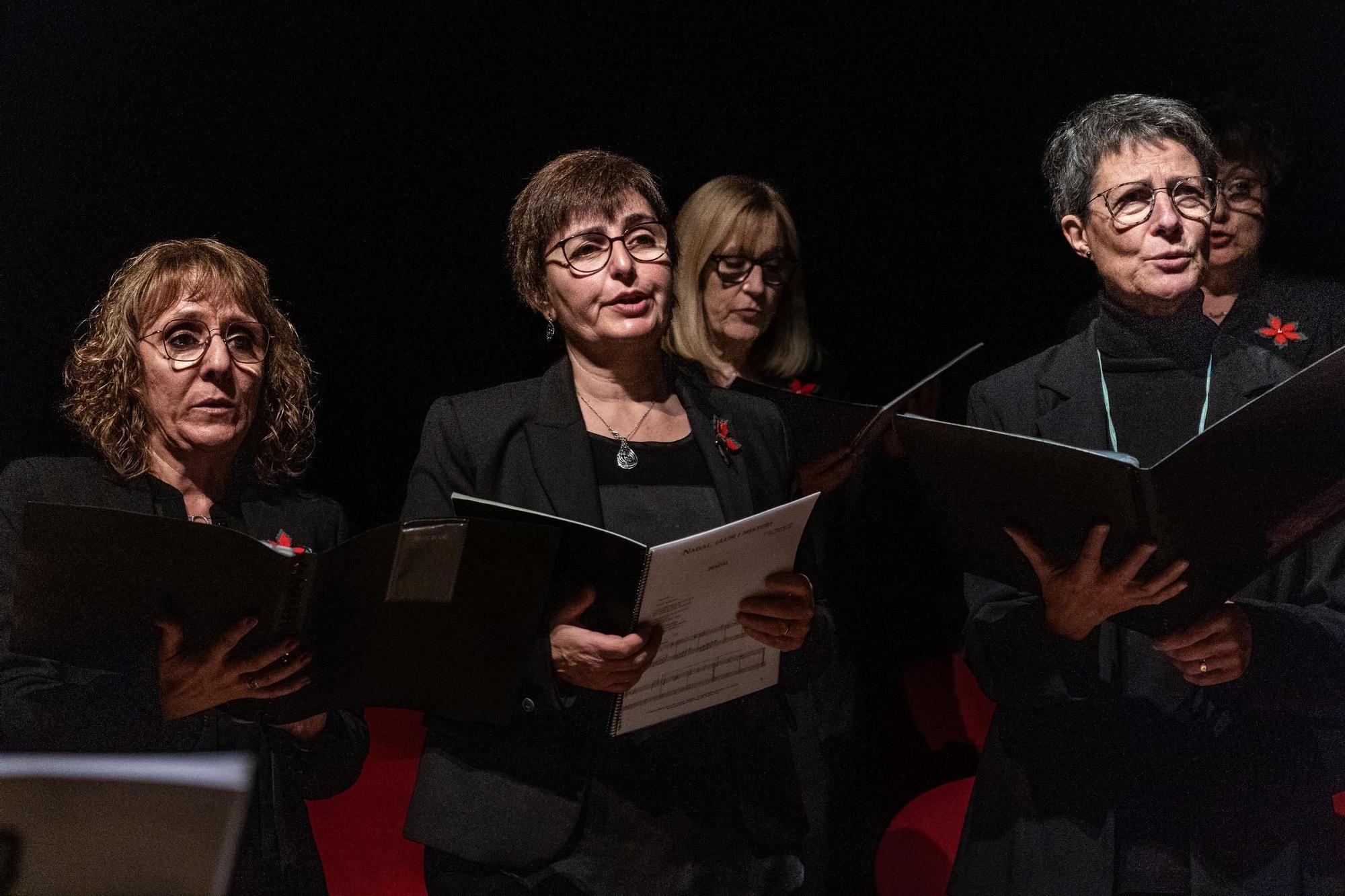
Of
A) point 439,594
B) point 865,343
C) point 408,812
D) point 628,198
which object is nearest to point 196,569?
point 439,594

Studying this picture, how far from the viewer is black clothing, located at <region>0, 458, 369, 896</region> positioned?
1649 millimetres

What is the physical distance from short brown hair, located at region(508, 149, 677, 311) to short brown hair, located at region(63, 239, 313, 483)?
1.38 ft

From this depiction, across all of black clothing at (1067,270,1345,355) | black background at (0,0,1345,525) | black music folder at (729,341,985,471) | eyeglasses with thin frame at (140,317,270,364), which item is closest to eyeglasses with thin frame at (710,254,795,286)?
black background at (0,0,1345,525)

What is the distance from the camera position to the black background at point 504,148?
2234mm

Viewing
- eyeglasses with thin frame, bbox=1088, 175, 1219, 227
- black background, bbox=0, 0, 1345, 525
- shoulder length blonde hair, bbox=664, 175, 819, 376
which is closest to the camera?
eyeglasses with thin frame, bbox=1088, 175, 1219, 227

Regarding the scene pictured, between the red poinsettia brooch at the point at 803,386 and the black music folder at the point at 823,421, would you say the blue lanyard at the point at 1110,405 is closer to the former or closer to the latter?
the black music folder at the point at 823,421

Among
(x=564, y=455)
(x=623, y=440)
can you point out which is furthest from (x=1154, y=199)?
(x=564, y=455)

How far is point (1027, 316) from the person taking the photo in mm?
2877

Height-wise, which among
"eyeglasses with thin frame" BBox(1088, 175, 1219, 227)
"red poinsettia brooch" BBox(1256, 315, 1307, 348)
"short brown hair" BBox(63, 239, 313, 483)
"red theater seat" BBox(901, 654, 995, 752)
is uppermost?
"eyeglasses with thin frame" BBox(1088, 175, 1219, 227)

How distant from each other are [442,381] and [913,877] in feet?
4.50

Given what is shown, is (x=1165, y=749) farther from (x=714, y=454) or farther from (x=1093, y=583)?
(x=714, y=454)

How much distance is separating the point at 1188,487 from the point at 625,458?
2.73 ft

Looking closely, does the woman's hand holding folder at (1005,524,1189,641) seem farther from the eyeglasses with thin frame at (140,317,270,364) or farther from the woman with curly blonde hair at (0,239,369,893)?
the eyeglasses with thin frame at (140,317,270,364)

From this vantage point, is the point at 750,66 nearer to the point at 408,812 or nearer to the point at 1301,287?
the point at 1301,287
